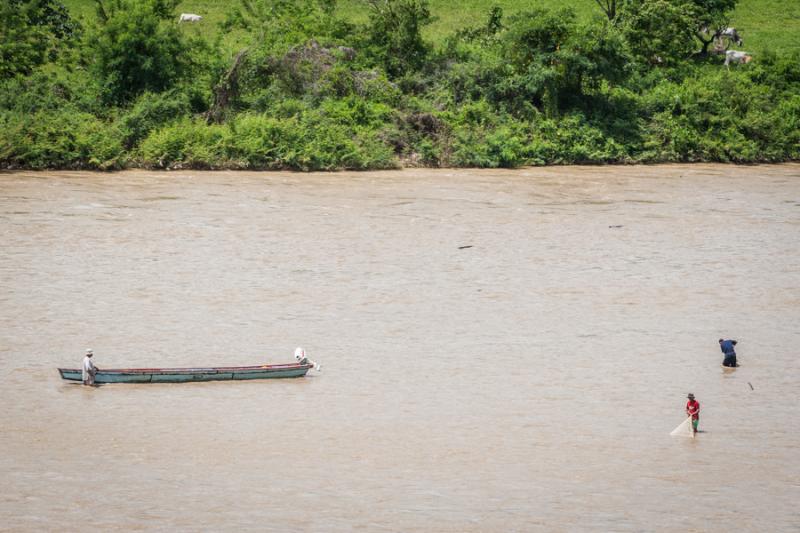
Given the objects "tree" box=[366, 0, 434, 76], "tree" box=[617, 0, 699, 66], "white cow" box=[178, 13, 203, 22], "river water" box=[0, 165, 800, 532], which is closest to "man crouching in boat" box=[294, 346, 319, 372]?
"river water" box=[0, 165, 800, 532]

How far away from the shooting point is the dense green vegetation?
31141 mm

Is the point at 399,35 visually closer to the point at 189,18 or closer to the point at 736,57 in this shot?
the point at 189,18

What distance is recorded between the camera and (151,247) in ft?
77.9

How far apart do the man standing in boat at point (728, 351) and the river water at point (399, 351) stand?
0.88 ft

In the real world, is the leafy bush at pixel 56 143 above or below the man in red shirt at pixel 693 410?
above

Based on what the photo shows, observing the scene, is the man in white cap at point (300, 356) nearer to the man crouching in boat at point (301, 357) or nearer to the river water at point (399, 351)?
the man crouching in boat at point (301, 357)

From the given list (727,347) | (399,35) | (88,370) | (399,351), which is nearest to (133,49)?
(399,35)

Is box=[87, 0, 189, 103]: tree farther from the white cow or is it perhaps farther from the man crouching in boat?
the man crouching in boat

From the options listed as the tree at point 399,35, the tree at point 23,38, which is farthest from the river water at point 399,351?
the tree at point 399,35

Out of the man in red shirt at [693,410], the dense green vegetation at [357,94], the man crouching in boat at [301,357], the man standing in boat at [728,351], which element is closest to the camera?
the man in red shirt at [693,410]

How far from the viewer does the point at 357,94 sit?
111 feet

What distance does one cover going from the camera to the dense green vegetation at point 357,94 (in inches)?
1226

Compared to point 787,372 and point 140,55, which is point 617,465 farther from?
point 140,55

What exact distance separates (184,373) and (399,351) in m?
3.72
